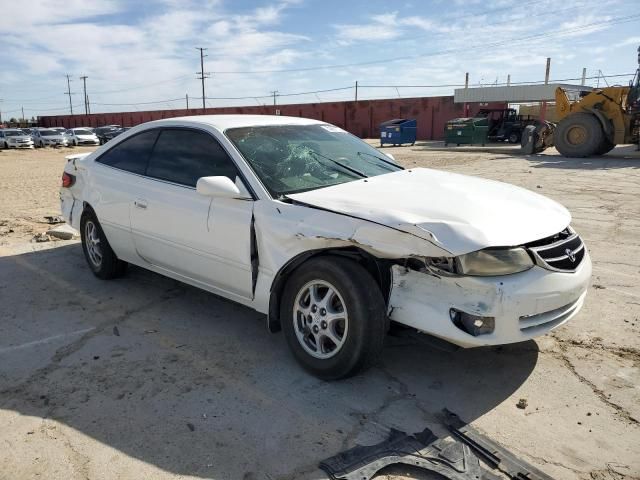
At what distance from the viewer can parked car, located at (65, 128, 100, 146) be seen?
120ft

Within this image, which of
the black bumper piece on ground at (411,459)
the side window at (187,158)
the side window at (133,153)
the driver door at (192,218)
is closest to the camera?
the black bumper piece on ground at (411,459)

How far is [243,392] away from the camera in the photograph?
3.09 metres

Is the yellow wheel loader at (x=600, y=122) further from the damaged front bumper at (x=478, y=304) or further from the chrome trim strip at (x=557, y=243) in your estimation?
the damaged front bumper at (x=478, y=304)

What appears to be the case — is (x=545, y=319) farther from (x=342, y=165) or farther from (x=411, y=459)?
(x=342, y=165)

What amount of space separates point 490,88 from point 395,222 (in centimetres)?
4484

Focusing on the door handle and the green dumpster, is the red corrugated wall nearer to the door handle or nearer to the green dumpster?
the green dumpster

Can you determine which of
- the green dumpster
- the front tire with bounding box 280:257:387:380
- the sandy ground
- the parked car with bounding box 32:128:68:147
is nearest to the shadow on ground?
the sandy ground

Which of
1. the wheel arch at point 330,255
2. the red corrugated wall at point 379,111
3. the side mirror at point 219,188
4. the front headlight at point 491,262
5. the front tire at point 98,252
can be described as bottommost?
the front tire at point 98,252

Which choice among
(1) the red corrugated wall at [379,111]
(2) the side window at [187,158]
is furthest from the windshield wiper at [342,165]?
(1) the red corrugated wall at [379,111]

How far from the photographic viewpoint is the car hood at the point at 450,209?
2729 mm

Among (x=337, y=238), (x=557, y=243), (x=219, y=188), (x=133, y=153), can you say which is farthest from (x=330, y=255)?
(x=133, y=153)

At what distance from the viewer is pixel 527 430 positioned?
2.71 m

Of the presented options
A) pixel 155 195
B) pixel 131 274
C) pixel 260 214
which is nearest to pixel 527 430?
pixel 260 214

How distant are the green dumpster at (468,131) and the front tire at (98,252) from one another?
24350 millimetres
